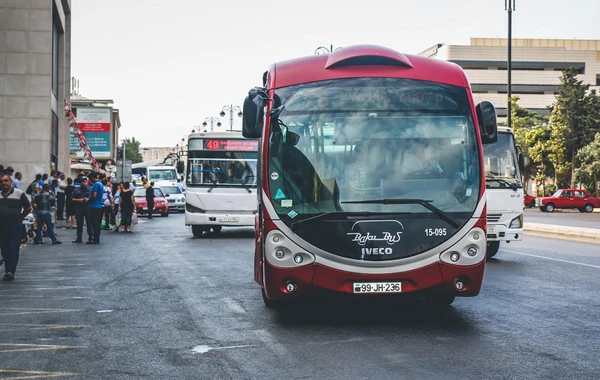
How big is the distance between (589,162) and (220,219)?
50.9 meters

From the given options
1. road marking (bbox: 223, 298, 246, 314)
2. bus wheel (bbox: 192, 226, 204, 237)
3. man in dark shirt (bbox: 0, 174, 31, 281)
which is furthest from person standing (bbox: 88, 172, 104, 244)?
road marking (bbox: 223, 298, 246, 314)

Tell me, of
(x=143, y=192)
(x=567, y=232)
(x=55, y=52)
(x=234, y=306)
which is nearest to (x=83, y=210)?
(x=567, y=232)

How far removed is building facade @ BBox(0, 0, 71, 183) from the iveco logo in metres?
32.8

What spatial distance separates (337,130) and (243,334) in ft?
7.77

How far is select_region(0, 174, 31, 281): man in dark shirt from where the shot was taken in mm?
14016

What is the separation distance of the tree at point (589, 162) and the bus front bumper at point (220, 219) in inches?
1916

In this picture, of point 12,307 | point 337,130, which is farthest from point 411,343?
point 12,307

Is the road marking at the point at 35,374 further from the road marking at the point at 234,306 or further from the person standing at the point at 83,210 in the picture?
the person standing at the point at 83,210

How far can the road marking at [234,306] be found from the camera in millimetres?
10114

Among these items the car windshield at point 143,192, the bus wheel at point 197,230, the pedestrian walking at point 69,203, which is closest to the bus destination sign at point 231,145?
the bus wheel at point 197,230

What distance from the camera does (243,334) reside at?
27.9 feet

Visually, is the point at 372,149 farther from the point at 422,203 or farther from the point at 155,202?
the point at 155,202

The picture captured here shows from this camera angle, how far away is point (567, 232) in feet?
88.7

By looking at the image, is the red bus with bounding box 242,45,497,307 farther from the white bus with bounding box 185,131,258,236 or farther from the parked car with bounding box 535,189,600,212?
the parked car with bounding box 535,189,600,212
